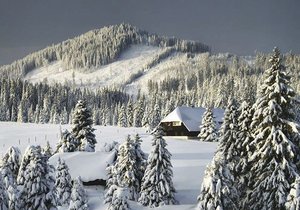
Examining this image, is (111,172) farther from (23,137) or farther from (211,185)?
(23,137)

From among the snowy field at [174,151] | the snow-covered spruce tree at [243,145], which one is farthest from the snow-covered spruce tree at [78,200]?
the snow-covered spruce tree at [243,145]

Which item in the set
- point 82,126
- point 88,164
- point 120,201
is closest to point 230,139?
point 120,201

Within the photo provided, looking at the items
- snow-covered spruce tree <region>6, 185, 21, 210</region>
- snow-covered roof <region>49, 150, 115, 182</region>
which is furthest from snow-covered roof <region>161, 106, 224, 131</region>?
snow-covered spruce tree <region>6, 185, 21, 210</region>

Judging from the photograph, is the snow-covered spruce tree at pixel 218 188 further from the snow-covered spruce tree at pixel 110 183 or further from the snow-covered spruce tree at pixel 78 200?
the snow-covered spruce tree at pixel 78 200

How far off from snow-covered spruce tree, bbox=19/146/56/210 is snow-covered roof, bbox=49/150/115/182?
1875cm

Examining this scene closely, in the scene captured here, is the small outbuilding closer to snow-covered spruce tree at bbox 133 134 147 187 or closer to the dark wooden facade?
the dark wooden facade

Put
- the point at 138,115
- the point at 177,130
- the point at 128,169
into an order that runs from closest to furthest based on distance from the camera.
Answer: the point at 128,169 < the point at 177,130 < the point at 138,115

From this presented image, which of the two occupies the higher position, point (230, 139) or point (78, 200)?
point (230, 139)

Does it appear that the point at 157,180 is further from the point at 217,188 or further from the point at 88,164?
the point at 88,164

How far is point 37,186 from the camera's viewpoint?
25250 mm

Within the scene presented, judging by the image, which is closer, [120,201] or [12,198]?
[12,198]

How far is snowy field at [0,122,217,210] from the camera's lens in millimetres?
40969

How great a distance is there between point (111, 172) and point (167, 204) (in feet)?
22.1

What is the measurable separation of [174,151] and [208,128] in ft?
50.4
